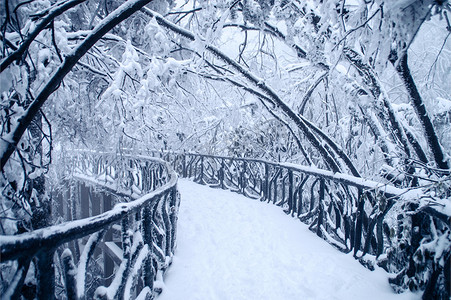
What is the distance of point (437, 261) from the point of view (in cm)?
204

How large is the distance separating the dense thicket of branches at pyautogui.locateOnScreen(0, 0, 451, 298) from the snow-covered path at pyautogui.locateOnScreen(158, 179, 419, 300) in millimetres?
1188

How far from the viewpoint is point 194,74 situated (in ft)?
18.9

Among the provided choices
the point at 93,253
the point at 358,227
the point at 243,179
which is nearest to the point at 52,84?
the point at 93,253

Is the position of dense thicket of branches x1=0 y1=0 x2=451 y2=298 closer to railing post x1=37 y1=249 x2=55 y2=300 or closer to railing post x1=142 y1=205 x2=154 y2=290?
railing post x1=37 y1=249 x2=55 y2=300

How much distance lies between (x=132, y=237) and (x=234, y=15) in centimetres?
269

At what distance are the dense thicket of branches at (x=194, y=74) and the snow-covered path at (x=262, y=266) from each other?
3.90 feet

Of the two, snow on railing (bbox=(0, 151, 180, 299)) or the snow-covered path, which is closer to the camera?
snow on railing (bbox=(0, 151, 180, 299))

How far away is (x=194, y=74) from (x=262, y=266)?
405cm

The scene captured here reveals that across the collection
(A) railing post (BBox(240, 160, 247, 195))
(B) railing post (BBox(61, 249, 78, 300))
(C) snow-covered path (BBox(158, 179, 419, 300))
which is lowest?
(C) snow-covered path (BBox(158, 179, 419, 300))

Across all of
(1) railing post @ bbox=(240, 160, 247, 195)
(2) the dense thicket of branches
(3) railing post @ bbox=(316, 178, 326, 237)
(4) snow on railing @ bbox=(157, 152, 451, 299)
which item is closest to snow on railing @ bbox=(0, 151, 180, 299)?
(2) the dense thicket of branches

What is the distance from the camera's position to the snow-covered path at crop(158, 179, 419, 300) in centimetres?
287

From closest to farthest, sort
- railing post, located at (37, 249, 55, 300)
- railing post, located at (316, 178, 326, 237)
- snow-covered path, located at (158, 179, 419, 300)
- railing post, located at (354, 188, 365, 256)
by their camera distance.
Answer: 1. railing post, located at (37, 249, 55, 300)
2. snow-covered path, located at (158, 179, 419, 300)
3. railing post, located at (354, 188, 365, 256)
4. railing post, located at (316, 178, 326, 237)

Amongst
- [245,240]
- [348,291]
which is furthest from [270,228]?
[348,291]

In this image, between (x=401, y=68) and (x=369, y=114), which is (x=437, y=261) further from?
(x=369, y=114)
